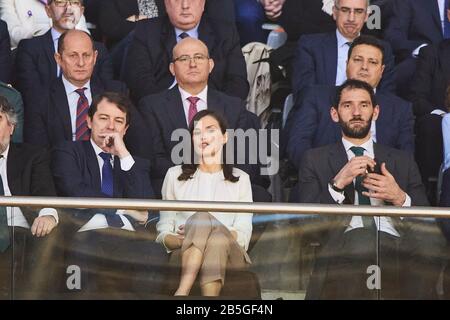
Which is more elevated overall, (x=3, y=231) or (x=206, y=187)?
(x=206, y=187)

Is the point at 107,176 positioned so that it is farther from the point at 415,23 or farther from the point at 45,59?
the point at 415,23

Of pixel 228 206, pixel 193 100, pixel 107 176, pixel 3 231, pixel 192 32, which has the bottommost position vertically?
pixel 3 231

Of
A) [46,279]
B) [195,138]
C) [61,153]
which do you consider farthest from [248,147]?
[46,279]

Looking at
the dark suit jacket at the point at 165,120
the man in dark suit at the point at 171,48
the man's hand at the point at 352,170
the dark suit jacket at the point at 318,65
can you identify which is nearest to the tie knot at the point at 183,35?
the man in dark suit at the point at 171,48

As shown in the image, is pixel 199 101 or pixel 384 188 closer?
pixel 384 188

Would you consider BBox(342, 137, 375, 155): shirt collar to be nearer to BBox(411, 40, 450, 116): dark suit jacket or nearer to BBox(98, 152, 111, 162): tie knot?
BBox(411, 40, 450, 116): dark suit jacket

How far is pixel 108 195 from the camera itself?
8.94m

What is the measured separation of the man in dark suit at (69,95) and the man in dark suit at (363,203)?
56.6 inches

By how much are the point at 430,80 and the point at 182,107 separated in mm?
1750

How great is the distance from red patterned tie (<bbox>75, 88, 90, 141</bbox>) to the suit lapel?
0.06 metres

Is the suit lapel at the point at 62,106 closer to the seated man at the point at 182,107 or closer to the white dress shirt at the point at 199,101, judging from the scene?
the seated man at the point at 182,107

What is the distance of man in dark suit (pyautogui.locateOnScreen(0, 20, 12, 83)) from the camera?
30.8 feet

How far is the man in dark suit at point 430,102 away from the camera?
9.55 m

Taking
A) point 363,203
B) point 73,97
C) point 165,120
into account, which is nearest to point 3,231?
point 73,97
